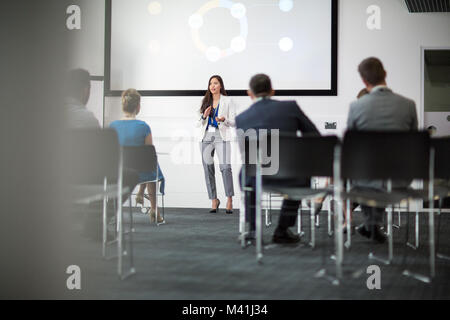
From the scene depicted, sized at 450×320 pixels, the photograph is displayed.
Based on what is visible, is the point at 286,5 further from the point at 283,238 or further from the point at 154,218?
the point at 283,238

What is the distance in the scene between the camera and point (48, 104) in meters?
0.94

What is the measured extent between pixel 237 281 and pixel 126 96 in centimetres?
223

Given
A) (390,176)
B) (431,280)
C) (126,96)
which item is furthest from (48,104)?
(126,96)

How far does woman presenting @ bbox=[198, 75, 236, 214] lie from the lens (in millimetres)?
5590

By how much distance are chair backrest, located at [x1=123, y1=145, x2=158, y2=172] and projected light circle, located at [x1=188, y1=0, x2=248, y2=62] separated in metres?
2.88

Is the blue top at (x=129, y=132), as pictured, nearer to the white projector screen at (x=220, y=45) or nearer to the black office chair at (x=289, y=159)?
the black office chair at (x=289, y=159)

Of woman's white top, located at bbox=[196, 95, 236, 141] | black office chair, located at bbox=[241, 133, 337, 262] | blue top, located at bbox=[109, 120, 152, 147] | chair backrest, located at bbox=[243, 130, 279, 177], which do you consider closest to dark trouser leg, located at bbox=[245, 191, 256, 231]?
chair backrest, located at bbox=[243, 130, 279, 177]

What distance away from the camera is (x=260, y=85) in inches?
141

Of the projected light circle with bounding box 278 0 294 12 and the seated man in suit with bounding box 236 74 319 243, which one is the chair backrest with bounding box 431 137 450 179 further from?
the projected light circle with bounding box 278 0 294 12

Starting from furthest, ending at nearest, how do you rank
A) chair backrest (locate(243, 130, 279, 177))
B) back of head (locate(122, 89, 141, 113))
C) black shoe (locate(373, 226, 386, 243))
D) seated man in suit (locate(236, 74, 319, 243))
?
1. back of head (locate(122, 89, 141, 113))
2. black shoe (locate(373, 226, 386, 243))
3. seated man in suit (locate(236, 74, 319, 243))
4. chair backrest (locate(243, 130, 279, 177))

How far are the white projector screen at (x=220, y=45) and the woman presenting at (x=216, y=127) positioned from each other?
0.73m

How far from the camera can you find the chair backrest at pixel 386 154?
2.51 meters

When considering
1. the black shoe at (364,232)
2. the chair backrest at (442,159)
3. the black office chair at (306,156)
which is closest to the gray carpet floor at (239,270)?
the black shoe at (364,232)

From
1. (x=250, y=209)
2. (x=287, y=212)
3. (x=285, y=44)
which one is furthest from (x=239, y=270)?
(x=285, y=44)
